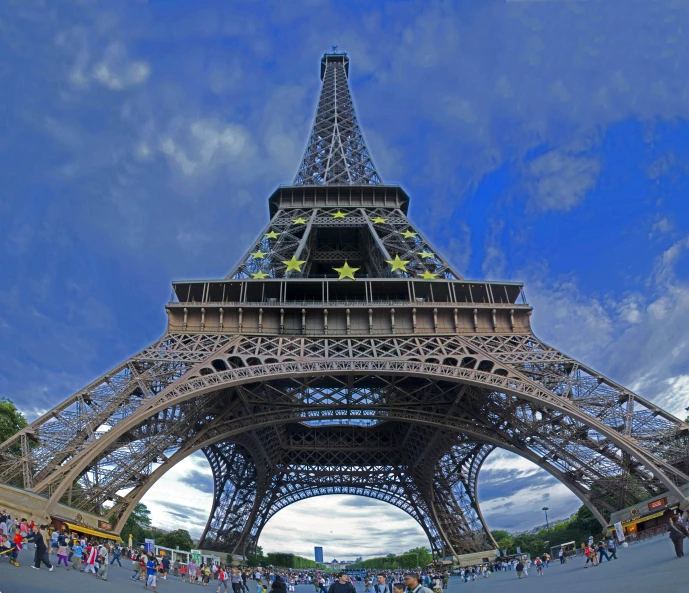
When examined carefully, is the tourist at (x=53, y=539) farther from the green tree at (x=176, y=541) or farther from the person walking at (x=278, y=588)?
the green tree at (x=176, y=541)

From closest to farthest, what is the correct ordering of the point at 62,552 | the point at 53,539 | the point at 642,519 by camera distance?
the point at 62,552 → the point at 53,539 → the point at 642,519

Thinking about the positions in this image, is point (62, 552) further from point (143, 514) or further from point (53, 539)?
point (143, 514)

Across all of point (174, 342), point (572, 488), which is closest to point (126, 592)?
point (174, 342)

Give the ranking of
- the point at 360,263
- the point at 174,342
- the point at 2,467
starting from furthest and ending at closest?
the point at 360,263 < the point at 174,342 < the point at 2,467

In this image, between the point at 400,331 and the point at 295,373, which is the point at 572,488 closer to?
the point at 400,331

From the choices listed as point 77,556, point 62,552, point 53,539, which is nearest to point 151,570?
point 77,556

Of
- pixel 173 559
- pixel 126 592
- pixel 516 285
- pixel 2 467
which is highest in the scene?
pixel 516 285
